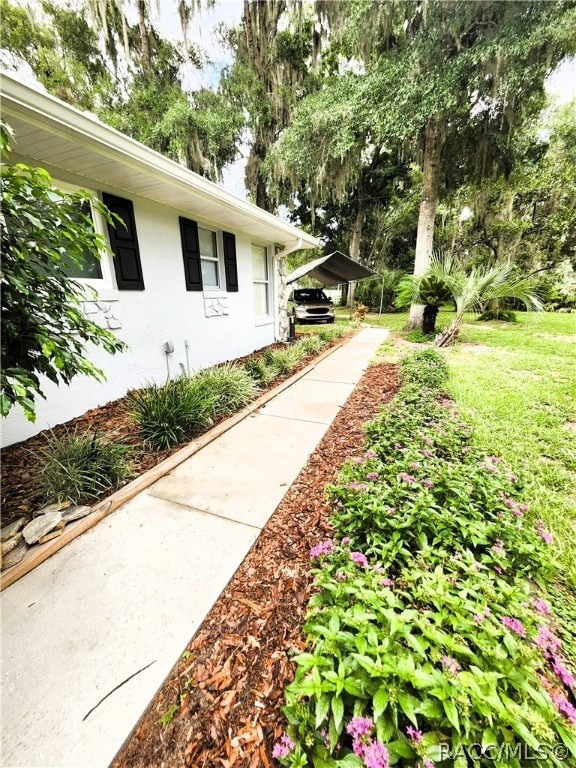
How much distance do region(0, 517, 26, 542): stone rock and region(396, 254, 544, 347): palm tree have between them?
290 inches

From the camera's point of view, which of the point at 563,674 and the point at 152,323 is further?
the point at 152,323

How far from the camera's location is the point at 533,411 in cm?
343

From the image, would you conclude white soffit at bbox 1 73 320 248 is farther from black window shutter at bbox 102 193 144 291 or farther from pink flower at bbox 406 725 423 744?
pink flower at bbox 406 725 423 744

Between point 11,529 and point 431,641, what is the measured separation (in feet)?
7.67

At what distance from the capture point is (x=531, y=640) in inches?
44.0

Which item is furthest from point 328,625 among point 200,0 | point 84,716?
point 200,0

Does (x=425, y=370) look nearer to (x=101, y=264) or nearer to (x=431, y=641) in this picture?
(x=431, y=641)

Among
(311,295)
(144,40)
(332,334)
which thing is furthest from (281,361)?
(144,40)

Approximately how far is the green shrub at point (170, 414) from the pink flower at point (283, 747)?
89.9 inches

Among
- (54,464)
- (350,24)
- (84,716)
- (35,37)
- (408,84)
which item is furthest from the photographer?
(35,37)

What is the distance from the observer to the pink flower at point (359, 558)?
1.39m

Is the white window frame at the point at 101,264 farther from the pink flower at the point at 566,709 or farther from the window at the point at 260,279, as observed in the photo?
the pink flower at the point at 566,709

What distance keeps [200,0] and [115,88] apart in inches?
151

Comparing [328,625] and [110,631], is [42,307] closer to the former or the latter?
[110,631]
